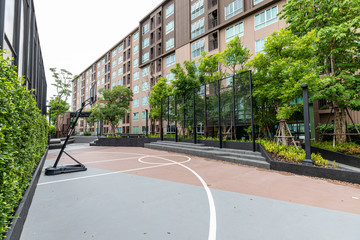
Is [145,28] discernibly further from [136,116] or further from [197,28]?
[136,116]

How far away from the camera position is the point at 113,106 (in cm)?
2797

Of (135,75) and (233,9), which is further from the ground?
(233,9)

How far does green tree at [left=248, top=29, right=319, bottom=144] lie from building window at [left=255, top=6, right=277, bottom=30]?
11.0 m

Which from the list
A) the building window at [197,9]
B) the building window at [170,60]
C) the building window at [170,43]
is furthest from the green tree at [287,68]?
the building window at [170,43]

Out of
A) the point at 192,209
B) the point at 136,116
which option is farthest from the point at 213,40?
the point at 192,209

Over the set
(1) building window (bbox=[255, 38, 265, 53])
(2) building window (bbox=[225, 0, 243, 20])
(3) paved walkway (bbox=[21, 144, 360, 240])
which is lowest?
(3) paved walkway (bbox=[21, 144, 360, 240])

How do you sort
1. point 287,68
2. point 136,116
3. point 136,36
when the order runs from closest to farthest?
point 287,68
point 136,116
point 136,36

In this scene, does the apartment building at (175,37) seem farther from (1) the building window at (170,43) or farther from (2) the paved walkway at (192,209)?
(2) the paved walkway at (192,209)

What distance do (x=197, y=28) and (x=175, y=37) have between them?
510 cm

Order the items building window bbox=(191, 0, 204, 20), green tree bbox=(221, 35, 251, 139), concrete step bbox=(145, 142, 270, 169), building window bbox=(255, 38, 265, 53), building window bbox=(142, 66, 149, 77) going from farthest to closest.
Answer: building window bbox=(142, 66, 149, 77)
building window bbox=(191, 0, 204, 20)
building window bbox=(255, 38, 265, 53)
green tree bbox=(221, 35, 251, 139)
concrete step bbox=(145, 142, 270, 169)

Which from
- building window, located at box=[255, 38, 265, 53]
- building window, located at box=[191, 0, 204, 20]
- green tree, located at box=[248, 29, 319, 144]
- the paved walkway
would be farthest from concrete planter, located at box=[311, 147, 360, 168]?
building window, located at box=[191, 0, 204, 20]

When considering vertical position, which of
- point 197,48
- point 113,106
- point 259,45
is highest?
point 197,48

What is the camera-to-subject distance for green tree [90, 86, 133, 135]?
2806cm

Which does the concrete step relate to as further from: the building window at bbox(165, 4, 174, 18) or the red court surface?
the building window at bbox(165, 4, 174, 18)
